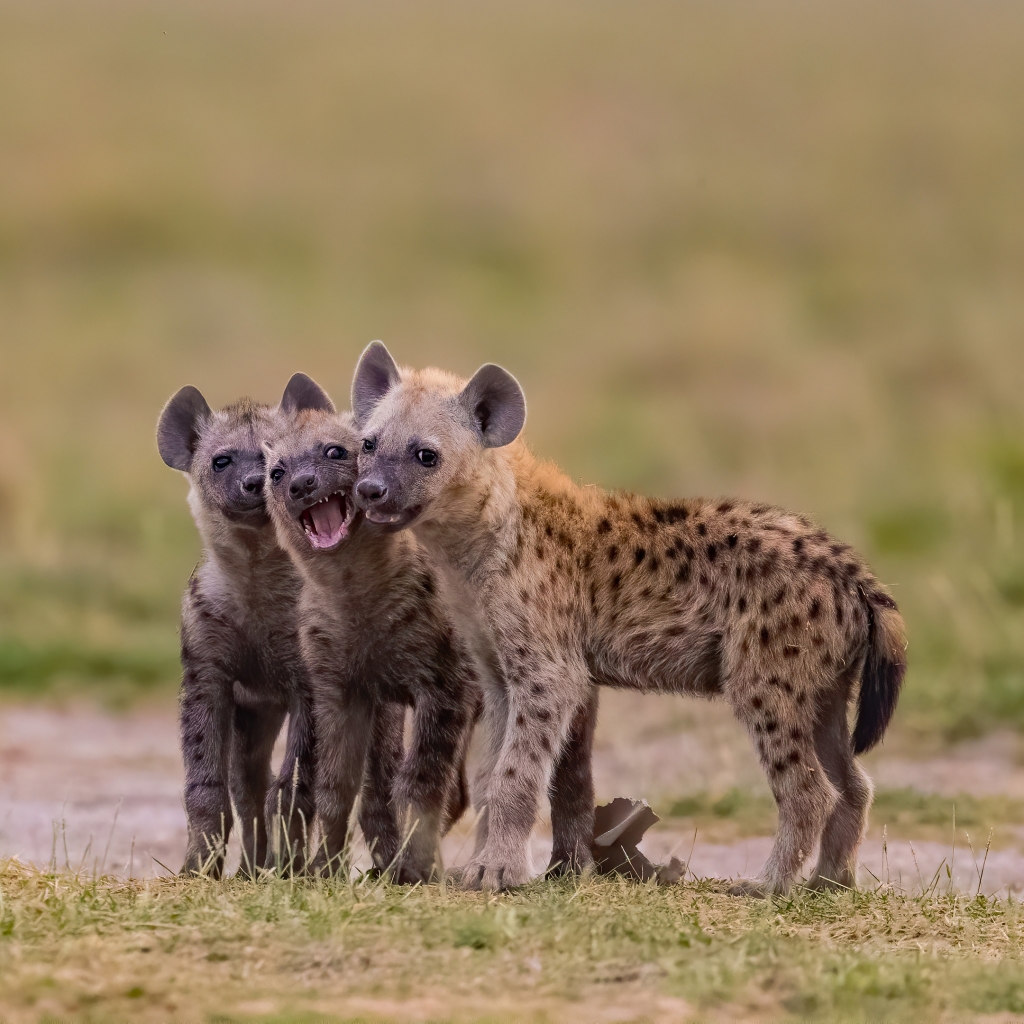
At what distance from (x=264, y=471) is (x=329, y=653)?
76 centimetres

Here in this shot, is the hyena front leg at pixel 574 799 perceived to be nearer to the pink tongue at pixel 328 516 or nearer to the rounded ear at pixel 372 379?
the pink tongue at pixel 328 516

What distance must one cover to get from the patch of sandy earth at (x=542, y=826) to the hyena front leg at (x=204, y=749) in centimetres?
34

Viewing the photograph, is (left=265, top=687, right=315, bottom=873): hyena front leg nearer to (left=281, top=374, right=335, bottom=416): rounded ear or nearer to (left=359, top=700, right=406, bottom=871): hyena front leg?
(left=359, top=700, right=406, bottom=871): hyena front leg

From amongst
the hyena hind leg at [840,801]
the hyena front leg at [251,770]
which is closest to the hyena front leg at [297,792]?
the hyena front leg at [251,770]

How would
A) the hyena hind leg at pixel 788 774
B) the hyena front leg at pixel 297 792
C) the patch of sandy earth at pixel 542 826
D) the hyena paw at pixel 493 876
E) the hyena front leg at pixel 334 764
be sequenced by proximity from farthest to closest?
1. the patch of sandy earth at pixel 542 826
2. the hyena front leg at pixel 297 792
3. the hyena front leg at pixel 334 764
4. the hyena hind leg at pixel 788 774
5. the hyena paw at pixel 493 876

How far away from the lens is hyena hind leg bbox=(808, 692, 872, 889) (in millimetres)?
6293

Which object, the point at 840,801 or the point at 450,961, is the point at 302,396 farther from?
the point at 450,961

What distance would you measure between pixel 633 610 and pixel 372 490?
3.61ft

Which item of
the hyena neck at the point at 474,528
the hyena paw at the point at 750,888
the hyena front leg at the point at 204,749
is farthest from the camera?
the hyena front leg at the point at 204,749

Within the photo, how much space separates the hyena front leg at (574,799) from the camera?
6.54m

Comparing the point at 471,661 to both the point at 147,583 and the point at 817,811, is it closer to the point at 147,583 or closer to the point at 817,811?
the point at 817,811

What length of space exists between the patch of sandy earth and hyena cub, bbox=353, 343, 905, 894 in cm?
87

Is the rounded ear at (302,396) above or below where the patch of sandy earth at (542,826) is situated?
above

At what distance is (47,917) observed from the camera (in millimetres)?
5031
